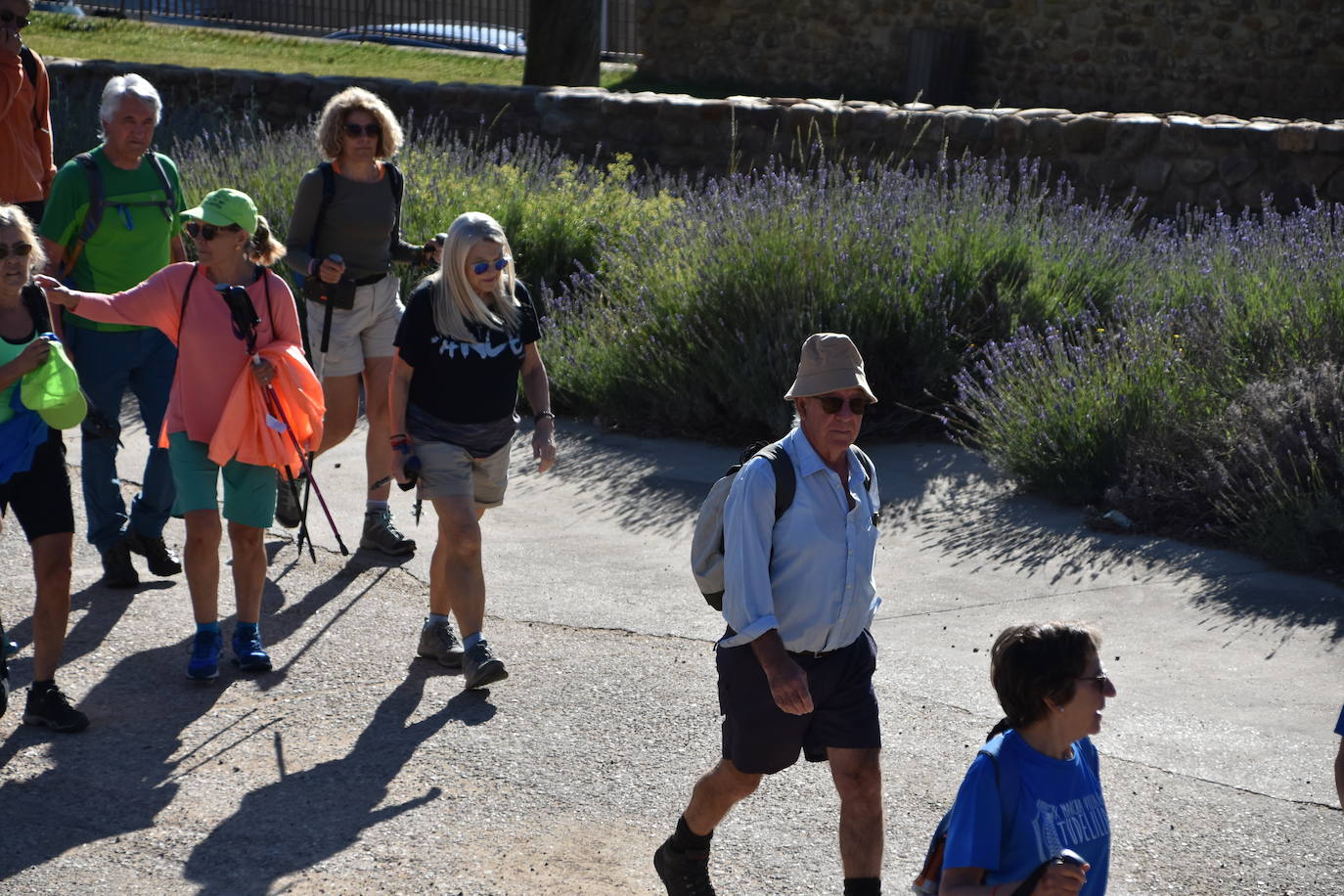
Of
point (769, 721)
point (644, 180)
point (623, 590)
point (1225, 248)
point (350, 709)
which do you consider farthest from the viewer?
point (644, 180)

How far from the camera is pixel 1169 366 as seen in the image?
7.77 metres

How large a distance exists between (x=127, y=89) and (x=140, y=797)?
292cm

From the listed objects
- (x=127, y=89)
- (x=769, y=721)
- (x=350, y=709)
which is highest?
(x=127, y=89)

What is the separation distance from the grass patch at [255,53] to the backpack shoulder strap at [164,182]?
1570 centimetres

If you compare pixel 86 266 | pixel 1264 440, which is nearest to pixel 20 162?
pixel 86 266

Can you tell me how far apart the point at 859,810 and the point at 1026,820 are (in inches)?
40.0

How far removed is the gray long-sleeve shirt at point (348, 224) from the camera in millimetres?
6812

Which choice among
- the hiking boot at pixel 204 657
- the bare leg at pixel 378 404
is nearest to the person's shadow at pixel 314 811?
the hiking boot at pixel 204 657

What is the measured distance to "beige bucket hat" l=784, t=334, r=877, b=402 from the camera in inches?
151

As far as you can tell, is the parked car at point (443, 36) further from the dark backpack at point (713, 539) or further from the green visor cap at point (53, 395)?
the dark backpack at point (713, 539)

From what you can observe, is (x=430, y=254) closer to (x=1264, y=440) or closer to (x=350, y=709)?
(x=350, y=709)

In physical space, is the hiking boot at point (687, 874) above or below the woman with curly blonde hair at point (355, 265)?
below

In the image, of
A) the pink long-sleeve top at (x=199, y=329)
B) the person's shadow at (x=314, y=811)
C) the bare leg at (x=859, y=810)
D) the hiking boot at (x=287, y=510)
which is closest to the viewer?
the bare leg at (x=859, y=810)

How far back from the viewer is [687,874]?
4.09m
